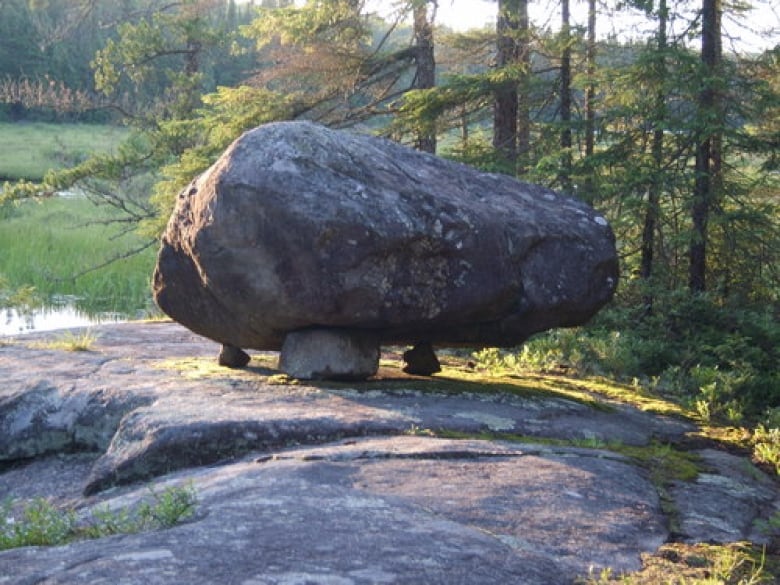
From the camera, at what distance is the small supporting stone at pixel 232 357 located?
873 cm

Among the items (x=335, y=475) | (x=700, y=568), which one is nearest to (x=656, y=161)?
(x=335, y=475)

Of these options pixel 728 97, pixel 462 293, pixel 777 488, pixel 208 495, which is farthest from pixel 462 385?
pixel 728 97

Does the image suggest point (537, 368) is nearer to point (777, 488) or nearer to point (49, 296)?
point (777, 488)

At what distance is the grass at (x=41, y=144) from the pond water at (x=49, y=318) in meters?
19.6

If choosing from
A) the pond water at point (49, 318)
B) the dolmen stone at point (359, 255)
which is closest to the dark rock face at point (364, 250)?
the dolmen stone at point (359, 255)

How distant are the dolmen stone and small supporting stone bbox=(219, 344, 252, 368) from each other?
0.05 ft

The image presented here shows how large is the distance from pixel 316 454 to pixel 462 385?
280 centimetres

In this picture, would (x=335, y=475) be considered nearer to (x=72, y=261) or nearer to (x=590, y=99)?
(x=590, y=99)

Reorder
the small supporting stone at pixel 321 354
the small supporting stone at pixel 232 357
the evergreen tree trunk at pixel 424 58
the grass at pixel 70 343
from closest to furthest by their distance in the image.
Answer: the small supporting stone at pixel 321 354 → the small supporting stone at pixel 232 357 → the grass at pixel 70 343 → the evergreen tree trunk at pixel 424 58

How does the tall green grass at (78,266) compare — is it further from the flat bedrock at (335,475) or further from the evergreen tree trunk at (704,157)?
the flat bedrock at (335,475)

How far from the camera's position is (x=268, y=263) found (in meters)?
7.37

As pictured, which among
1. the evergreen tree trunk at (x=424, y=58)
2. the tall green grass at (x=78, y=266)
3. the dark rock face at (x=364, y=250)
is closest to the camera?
the dark rock face at (x=364, y=250)

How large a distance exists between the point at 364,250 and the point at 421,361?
1904mm

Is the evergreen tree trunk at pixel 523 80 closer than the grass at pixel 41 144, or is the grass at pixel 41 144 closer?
the evergreen tree trunk at pixel 523 80
